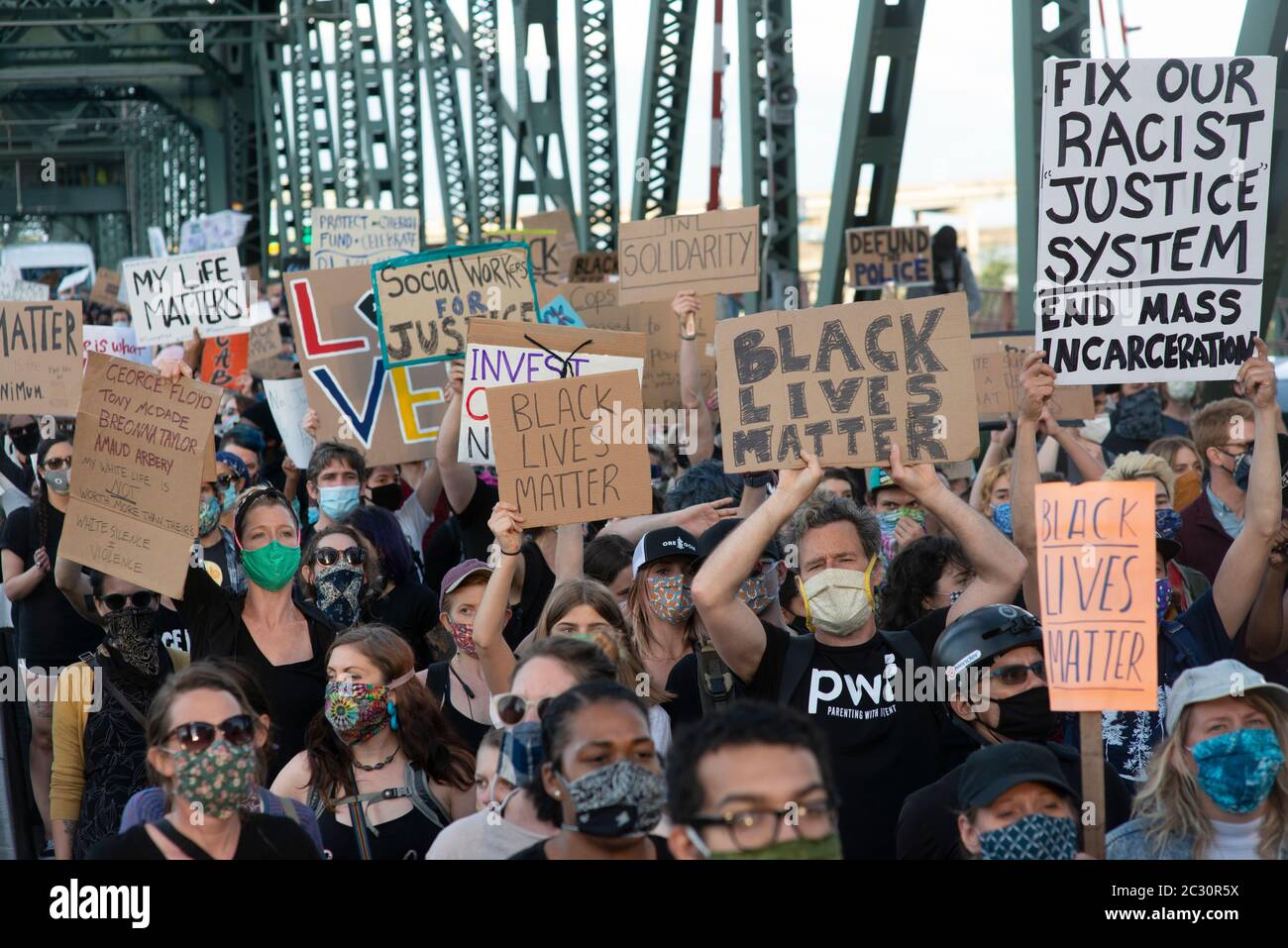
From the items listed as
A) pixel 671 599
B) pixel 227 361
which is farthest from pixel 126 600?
pixel 227 361

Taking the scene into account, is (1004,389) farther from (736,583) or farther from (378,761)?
(378,761)

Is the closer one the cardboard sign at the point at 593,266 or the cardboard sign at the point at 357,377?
the cardboard sign at the point at 357,377

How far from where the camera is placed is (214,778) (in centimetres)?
404

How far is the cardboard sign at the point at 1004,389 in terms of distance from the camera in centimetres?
876

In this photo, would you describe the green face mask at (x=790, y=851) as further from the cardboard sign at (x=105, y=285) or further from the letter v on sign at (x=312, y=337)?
the cardboard sign at (x=105, y=285)

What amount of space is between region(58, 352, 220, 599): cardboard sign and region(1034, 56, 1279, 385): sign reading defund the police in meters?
3.06

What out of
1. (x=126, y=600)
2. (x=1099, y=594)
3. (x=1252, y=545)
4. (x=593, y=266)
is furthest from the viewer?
(x=593, y=266)

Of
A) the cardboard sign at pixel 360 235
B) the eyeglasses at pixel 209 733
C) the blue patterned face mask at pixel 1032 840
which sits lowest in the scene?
the blue patterned face mask at pixel 1032 840

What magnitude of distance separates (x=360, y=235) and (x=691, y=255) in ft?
17.3

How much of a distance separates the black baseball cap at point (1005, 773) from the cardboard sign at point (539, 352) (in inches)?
128

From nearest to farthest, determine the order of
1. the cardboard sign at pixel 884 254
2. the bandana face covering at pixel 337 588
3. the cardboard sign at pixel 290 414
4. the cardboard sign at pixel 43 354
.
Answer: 1. the bandana face covering at pixel 337 588
2. the cardboard sign at pixel 43 354
3. the cardboard sign at pixel 290 414
4. the cardboard sign at pixel 884 254

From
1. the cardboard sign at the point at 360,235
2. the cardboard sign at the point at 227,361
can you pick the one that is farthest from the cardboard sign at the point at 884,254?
the cardboard sign at the point at 227,361
